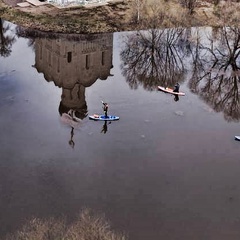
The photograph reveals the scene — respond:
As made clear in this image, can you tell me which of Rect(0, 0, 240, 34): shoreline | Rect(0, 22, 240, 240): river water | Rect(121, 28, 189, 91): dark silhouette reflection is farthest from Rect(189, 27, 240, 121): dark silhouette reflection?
Rect(0, 0, 240, 34): shoreline

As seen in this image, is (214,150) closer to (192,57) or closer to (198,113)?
(198,113)

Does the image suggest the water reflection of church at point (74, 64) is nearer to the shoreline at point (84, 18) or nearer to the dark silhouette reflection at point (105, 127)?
the dark silhouette reflection at point (105, 127)

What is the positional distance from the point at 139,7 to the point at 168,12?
13.3 ft

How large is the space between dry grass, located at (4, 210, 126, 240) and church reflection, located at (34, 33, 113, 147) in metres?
10.5

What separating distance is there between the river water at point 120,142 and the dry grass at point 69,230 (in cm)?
67

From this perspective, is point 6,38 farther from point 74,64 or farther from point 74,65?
point 74,65

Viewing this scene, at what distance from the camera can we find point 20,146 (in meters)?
32.0

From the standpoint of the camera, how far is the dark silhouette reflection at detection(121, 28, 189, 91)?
1683 inches

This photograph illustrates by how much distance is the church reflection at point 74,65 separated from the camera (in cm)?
3759

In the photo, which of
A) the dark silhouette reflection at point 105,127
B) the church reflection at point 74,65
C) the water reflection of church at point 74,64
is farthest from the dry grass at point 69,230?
the water reflection of church at point 74,64

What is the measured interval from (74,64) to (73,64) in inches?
3.7

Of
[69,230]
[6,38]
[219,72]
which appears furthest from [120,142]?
[6,38]

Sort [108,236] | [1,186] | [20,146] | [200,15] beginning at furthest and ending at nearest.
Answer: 1. [200,15]
2. [20,146]
3. [1,186]
4. [108,236]

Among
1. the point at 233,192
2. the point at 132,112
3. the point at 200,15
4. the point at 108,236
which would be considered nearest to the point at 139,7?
the point at 200,15
